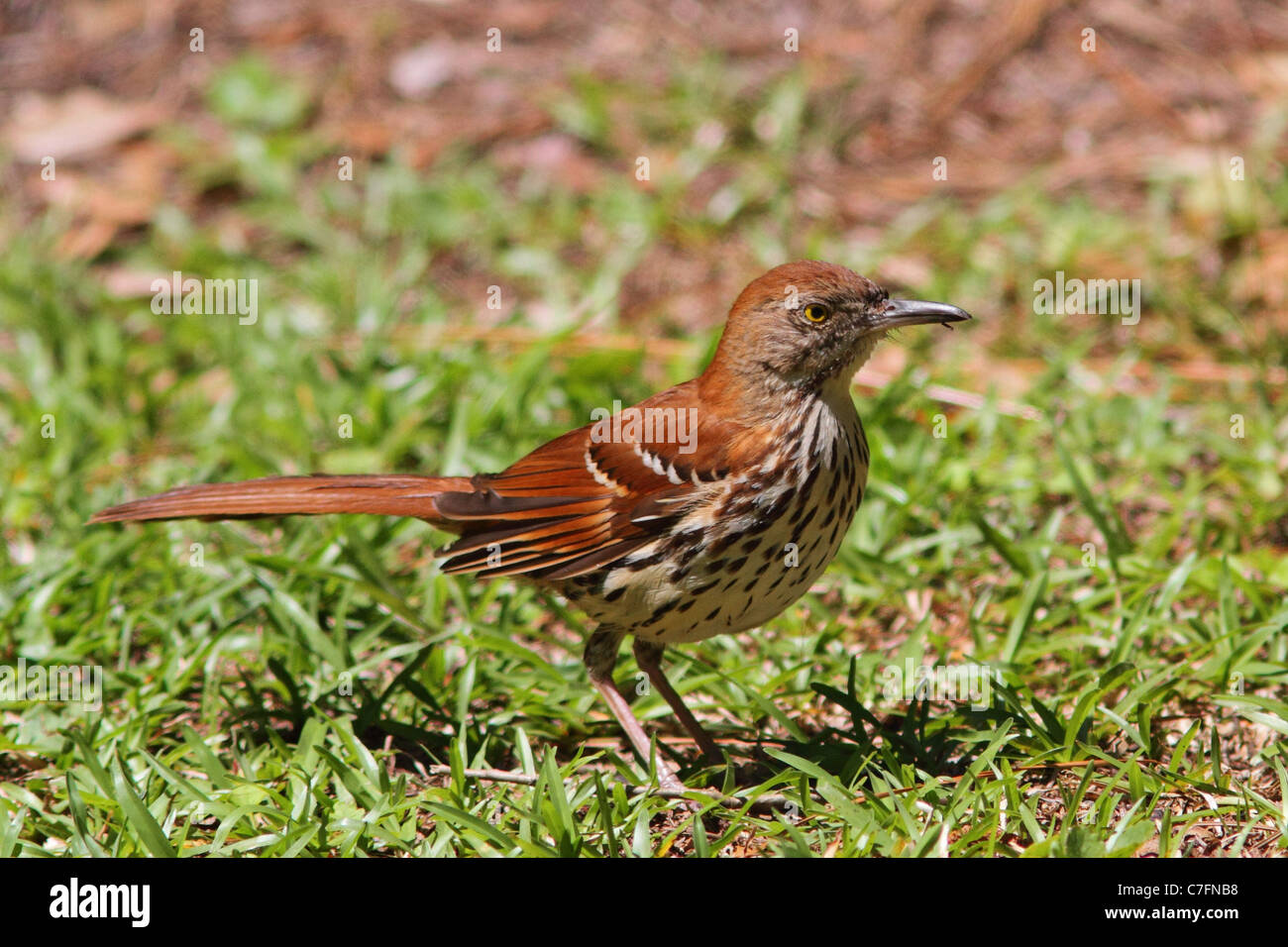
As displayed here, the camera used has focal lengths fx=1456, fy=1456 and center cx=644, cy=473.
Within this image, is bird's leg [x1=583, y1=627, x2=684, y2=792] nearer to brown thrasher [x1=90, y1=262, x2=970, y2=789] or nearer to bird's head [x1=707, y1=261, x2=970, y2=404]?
brown thrasher [x1=90, y1=262, x2=970, y2=789]

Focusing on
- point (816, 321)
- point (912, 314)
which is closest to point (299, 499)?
point (816, 321)

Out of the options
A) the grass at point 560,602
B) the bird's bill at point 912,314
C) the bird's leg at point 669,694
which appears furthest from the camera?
the bird's leg at point 669,694

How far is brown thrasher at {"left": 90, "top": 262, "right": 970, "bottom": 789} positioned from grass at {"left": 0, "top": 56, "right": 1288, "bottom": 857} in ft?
1.28

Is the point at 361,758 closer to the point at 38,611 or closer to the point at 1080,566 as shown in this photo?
the point at 38,611

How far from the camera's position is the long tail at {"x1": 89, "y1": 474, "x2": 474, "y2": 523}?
380 centimetres

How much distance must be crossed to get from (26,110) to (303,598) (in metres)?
4.31

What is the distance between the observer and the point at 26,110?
7426 mm

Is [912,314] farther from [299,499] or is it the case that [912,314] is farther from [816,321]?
[299,499]

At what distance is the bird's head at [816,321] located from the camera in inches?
143

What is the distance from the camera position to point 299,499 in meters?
3.83

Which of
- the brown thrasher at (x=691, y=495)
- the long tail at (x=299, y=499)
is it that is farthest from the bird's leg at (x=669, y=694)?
the long tail at (x=299, y=499)

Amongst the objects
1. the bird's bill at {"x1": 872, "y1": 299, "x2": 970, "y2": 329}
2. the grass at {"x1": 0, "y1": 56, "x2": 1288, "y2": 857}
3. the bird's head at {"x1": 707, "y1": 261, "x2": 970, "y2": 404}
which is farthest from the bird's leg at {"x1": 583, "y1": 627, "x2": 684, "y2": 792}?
the bird's bill at {"x1": 872, "y1": 299, "x2": 970, "y2": 329}

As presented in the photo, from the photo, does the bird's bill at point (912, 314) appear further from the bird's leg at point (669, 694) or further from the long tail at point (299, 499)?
the long tail at point (299, 499)
